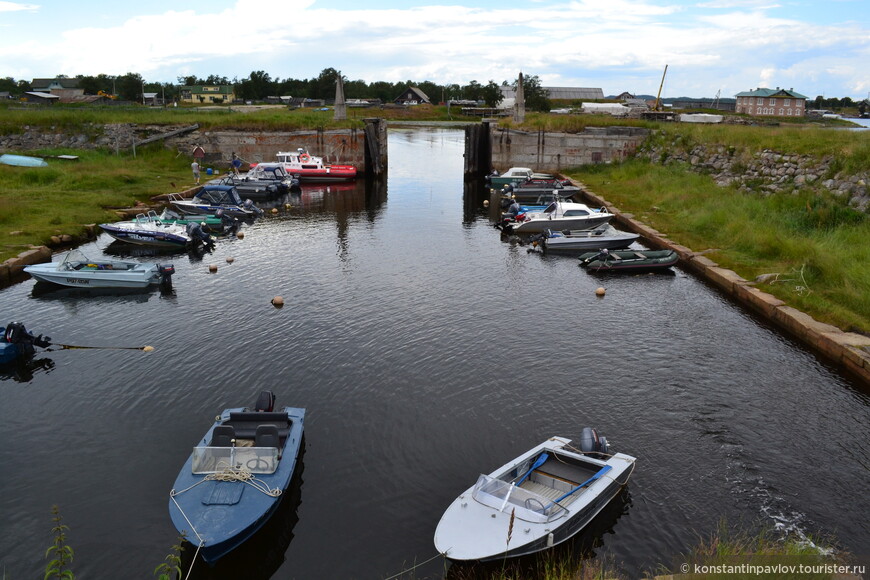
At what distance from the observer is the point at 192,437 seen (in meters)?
15.8

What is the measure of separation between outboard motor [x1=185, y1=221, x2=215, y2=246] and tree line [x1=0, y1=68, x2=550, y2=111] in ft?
271

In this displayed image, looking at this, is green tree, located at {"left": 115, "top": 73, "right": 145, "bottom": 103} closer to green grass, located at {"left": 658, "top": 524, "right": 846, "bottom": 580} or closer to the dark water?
the dark water

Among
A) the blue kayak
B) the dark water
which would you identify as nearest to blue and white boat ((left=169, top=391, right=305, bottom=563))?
the dark water

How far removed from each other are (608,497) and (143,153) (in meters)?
57.4

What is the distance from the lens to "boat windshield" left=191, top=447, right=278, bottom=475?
12906mm

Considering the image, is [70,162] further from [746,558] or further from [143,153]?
[746,558]

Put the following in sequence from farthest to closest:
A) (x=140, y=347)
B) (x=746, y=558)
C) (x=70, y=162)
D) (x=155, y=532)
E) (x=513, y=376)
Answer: (x=70, y=162), (x=140, y=347), (x=513, y=376), (x=155, y=532), (x=746, y=558)

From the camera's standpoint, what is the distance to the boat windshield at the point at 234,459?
12906mm

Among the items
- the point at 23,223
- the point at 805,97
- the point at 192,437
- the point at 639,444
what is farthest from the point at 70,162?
the point at 805,97

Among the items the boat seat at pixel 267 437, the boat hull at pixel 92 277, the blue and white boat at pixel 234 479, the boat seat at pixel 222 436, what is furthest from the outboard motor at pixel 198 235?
the boat seat at pixel 267 437

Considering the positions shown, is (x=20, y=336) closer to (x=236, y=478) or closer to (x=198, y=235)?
(x=236, y=478)

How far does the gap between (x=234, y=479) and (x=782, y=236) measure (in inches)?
1060

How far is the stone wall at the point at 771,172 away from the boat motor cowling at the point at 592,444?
23396 millimetres

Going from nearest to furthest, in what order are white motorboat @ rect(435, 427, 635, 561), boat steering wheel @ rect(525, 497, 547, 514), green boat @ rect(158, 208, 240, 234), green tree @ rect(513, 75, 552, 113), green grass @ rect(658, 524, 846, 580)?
green grass @ rect(658, 524, 846, 580), white motorboat @ rect(435, 427, 635, 561), boat steering wheel @ rect(525, 497, 547, 514), green boat @ rect(158, 208, 240, 234), green tree @ rect(513, 75, 552, 113)
